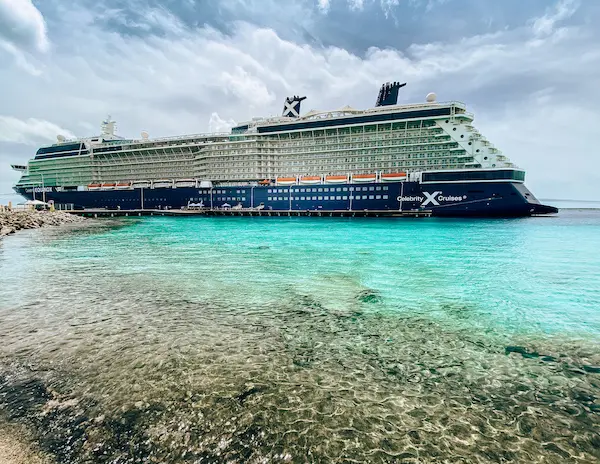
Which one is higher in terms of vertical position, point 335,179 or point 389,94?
point 389,94

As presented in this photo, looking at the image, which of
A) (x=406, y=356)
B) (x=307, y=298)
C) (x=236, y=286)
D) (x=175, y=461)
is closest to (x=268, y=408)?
(x=175, y=461)

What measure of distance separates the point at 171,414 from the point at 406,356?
13.1ft

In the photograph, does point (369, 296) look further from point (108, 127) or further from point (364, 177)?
point (108, 127)

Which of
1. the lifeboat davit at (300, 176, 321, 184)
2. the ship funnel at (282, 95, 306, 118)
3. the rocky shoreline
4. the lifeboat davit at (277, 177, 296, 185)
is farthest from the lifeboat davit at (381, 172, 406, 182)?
the rocky shoreline

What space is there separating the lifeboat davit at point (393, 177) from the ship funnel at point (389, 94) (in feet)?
48.1

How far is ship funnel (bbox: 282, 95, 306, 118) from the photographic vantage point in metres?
63.3

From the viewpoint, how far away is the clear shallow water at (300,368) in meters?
3.55

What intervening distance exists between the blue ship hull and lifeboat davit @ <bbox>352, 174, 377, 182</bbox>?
119 centimetres

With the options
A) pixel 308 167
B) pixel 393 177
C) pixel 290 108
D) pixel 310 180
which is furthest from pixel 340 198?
pixel 290 108

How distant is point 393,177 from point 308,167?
16.4 metres

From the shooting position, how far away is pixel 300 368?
5121mm

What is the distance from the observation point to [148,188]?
6594 centimetres

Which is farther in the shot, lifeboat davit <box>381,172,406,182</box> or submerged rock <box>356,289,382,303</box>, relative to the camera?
lifeboat davit <box>381,172,406,182</box>

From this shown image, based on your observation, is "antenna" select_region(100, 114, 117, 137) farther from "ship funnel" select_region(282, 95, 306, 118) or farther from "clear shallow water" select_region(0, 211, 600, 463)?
"clear shallow water" select_region(0, 211, 600, 463)
